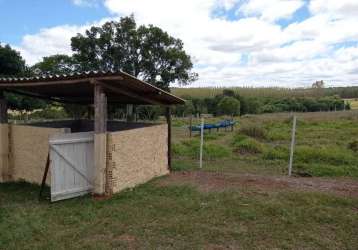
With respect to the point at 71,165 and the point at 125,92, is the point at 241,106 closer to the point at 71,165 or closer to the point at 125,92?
the point at 125,92

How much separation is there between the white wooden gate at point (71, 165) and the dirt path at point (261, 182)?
6.10 ft

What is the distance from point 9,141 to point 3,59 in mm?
12235

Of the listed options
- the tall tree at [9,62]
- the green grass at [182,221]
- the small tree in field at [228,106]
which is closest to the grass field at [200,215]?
the green grass at [182,221]

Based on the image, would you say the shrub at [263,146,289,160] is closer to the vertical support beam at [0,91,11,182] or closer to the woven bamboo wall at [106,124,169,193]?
the woven bamboo wall at [106,124,169,193]

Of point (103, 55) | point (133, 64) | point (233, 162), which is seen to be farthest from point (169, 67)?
point (233, 162)

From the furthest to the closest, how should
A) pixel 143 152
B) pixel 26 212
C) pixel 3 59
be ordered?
pixel 3 59
pixel 143 152
pixel 26 212

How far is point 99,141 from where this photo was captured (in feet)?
21.6

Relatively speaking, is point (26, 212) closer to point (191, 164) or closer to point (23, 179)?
point (23, 179)

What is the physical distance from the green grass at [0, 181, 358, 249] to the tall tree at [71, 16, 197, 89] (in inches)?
645

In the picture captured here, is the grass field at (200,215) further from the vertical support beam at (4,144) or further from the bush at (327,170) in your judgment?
the vertical support beam at (4,144)

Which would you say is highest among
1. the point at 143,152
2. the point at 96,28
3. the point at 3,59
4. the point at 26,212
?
the point at 96,28

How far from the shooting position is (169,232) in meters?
4.93

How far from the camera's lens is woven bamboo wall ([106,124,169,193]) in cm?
677

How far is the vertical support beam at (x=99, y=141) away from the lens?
6.56m
